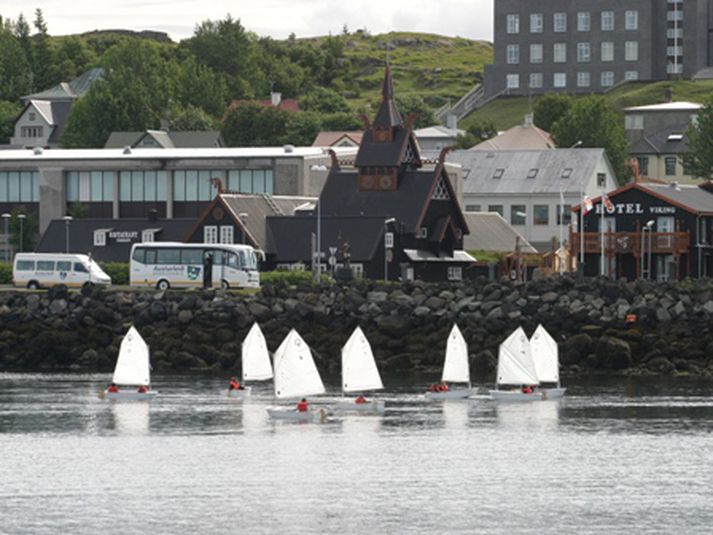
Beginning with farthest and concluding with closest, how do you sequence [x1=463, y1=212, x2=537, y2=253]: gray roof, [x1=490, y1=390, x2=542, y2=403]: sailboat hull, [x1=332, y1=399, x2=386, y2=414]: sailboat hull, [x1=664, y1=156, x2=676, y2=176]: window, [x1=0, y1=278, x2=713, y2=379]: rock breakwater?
[x1=664, y1=156, x2=676, y2=176]: window → [x1=463, y1=212, x2=537, y2=253]: gray roof → [x1=0, y1=278, x2=713, y2=379]: rock breakwater → [x1=490, y1=390, x2=542, y2=403]: sailboat hull → [x1=332, y1=399, x2=386, y2=414]: sailboat hull

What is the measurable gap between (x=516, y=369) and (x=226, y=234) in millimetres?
46487

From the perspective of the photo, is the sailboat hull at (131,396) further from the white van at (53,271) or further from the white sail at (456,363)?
the white van at (53,271)

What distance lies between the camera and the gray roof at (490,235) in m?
146

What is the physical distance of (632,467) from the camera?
61.4m

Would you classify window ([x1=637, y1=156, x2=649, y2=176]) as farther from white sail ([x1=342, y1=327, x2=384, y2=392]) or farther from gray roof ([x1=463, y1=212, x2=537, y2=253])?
white sail ([x1=342, y1=327, x2=384, y2=392])

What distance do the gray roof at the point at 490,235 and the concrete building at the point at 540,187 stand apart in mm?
7840

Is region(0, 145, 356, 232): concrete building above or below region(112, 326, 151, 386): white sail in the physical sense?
above

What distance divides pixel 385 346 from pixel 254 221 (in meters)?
32.6

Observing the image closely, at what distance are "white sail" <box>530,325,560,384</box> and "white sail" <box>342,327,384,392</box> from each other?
915 cm

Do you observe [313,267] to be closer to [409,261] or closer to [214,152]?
[409,261]

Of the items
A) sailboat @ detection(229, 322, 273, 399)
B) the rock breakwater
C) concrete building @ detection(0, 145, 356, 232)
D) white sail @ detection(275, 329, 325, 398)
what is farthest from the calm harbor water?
concrete building @ detection(0, 145, 356, 232)

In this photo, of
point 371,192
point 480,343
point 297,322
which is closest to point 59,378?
point 297,322

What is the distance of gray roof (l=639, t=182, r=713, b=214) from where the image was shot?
125312 millimetres

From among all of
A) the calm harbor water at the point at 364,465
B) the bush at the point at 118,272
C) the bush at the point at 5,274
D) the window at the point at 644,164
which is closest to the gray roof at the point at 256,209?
the bush at the point at 118,272
